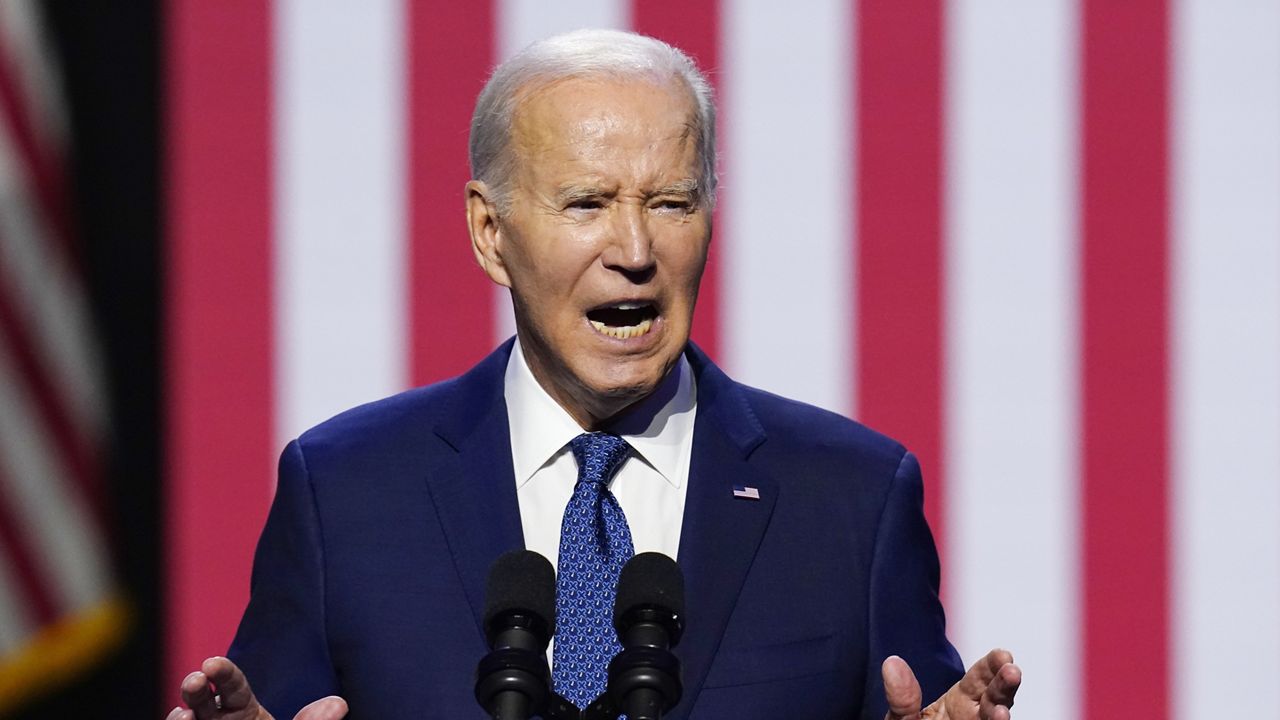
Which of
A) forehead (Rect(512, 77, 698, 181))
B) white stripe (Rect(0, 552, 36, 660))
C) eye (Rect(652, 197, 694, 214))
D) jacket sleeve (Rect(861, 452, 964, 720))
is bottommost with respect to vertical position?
white stripe (Rect(0, 552, 36, 660))

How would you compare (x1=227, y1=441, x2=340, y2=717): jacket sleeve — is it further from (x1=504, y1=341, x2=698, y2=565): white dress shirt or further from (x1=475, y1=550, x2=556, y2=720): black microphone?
(x1=475, y1=550, x2=556, y2=720): black microphone

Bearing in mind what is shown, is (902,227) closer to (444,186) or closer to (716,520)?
(444,186)

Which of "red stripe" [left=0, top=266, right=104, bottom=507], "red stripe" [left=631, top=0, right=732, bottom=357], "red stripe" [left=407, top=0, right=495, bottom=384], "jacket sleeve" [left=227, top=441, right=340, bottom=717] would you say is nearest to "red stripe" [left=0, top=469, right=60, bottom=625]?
"red stripe" [left=0, top=266, right=104, bottom=507]

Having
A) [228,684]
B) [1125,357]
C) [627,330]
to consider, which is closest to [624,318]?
[627,330]

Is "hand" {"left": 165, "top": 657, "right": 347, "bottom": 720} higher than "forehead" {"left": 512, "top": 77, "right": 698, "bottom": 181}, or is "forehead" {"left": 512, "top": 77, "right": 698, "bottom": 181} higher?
"forehead" {"left": 512, "top": 77, "right": 698, "bottom": 181}

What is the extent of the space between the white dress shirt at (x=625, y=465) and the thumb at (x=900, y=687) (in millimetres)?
281

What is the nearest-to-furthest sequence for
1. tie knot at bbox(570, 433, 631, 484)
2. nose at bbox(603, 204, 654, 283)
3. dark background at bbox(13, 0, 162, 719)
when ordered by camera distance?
nose at bbox(603, 204, 654, 283)
tie knot at bbox(570, 433, 631, 484)
dark background at bbox(13, 0, 162, 719)

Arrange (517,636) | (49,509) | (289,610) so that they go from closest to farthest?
(517,636)
(289,610)
(49,509)

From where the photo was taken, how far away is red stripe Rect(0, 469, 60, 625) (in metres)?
2.83

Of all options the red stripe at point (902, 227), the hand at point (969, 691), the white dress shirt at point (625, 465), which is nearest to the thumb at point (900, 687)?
the hand at point (969, 691)

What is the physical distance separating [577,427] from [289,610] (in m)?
0.31

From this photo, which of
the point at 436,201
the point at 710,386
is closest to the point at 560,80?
the point at 710,386

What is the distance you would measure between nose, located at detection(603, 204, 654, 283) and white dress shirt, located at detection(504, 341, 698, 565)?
17 cm

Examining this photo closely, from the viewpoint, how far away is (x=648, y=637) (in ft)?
3.47
